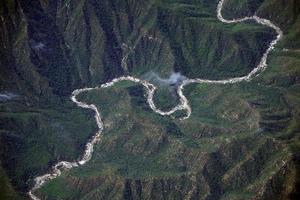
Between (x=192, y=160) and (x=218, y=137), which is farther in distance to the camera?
(x=218, y=137)

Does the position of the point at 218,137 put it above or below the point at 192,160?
above

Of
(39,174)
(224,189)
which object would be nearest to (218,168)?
(224,189)

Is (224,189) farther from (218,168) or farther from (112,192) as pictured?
(112,192)

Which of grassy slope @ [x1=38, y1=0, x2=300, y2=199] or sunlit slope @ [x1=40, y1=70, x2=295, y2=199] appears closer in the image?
sunlit slope @ [x1=40, y1=70, x2=295, y2=199]

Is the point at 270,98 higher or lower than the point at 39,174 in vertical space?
higher

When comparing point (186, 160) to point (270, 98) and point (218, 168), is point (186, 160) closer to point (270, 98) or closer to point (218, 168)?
point (218, 168)

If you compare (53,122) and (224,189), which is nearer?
(224,189)

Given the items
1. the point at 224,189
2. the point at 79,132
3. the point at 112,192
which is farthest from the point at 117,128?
the point at 224,189

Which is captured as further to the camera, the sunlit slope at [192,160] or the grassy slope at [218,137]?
the grassy slope at [218,137]

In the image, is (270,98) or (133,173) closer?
(133,173)
